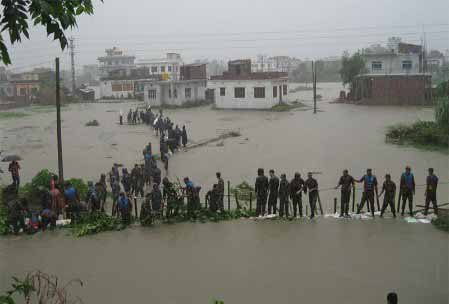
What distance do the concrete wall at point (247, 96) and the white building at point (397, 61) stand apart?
9514 millimetres

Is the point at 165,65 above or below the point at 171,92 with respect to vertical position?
above

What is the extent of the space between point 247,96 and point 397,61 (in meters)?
15.1

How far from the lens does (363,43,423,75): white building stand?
48062mm

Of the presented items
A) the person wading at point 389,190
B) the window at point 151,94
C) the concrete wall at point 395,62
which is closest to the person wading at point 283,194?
the person wading at point 389,190

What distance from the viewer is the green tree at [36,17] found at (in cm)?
354

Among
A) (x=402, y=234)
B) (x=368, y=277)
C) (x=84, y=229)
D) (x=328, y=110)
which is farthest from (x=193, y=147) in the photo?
(x=328, y=110)

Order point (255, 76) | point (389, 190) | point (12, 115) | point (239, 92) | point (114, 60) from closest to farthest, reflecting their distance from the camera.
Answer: point (389, 190) < point (255, 76) < point (12, 115) < point (239, 92) < point (114, 60)

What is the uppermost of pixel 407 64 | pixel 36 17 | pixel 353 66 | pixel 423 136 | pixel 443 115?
pixel 353 66

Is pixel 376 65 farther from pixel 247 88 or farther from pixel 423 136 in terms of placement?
pixel 423 136

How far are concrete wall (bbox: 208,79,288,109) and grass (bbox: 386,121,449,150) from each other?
19022mm

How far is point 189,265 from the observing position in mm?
9438

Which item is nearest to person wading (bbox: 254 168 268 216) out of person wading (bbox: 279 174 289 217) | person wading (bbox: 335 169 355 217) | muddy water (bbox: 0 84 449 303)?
person wading (bbox: 279 174 289 217)

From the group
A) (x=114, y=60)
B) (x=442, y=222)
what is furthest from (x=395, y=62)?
(x=114, y=60)

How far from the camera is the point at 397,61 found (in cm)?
4812
